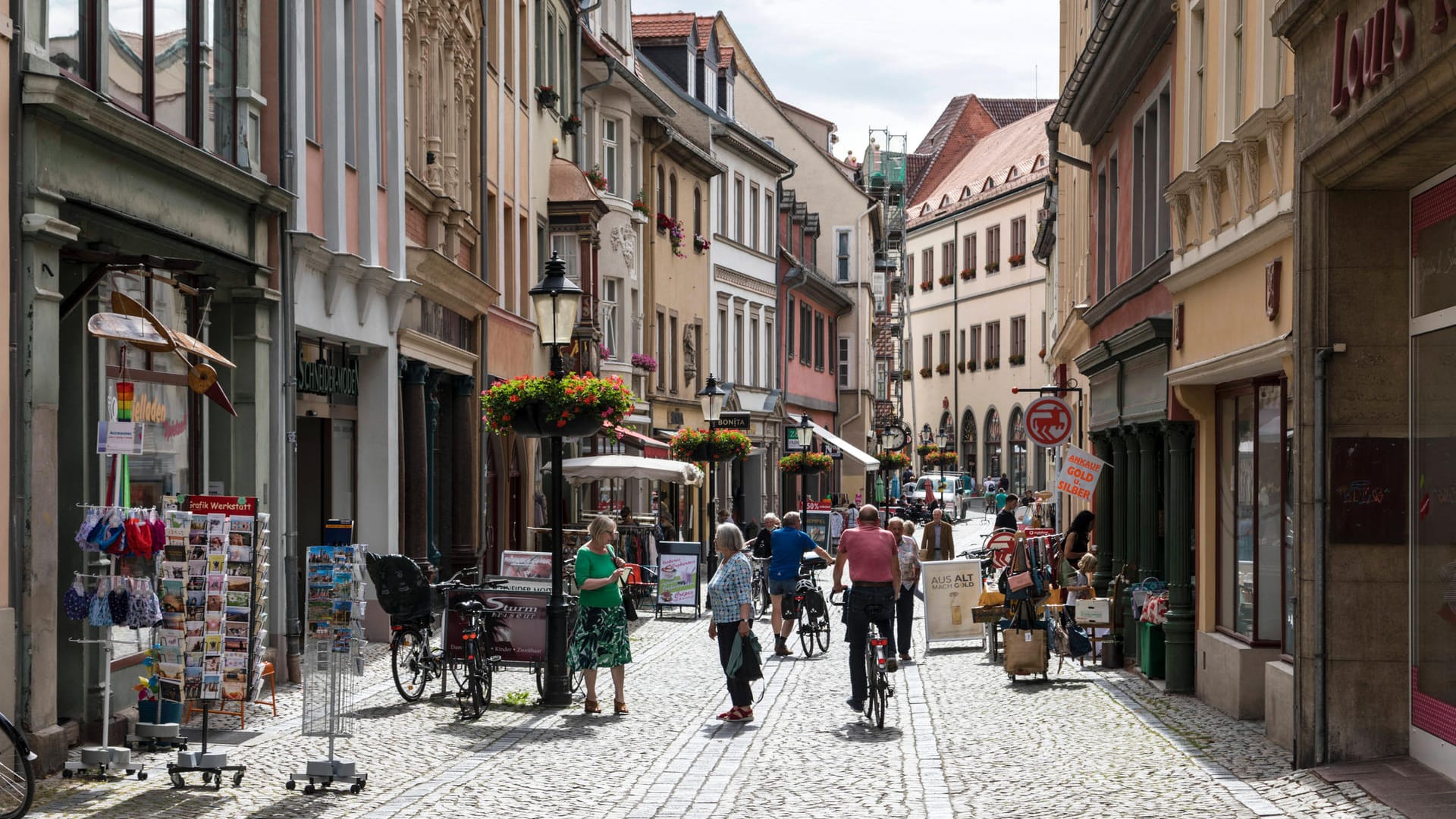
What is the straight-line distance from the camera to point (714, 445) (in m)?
36.2

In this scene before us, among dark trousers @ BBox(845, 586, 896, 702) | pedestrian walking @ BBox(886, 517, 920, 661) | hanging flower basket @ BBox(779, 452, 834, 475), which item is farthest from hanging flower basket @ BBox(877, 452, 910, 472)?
Answer: dark trousers @ BBox(845, 586, 896, 702)

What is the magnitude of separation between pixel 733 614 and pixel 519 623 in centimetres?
195

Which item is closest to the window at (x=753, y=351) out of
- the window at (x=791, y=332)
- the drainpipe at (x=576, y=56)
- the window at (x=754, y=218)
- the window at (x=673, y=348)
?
the window at (x=754, y=218)

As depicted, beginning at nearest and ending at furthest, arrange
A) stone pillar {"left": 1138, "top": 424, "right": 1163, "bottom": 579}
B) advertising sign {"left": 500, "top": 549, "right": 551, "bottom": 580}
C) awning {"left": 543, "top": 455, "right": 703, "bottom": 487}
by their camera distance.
Answer: stone pillar {"left": 1138, "top": 424, "right": 1163, "bottom": 579} < advertising sign {"left": 500, "top": 549, "right": 551, "bottom": 580} < awning {"left": 543, "top": 455, "right": 703, "bottom": 487}

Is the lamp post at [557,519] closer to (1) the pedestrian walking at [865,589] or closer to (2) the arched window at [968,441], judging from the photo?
(1) the pedestrian walking at [865,589]

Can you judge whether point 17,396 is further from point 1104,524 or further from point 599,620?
point 1104,524

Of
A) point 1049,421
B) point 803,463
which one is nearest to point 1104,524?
point 1049,421

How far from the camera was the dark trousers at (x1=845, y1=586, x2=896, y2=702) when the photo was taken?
14961 mm

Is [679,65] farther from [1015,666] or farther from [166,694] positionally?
[166,694]

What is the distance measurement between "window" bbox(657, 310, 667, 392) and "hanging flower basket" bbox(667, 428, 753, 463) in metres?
6.57

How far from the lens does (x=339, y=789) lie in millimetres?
11055

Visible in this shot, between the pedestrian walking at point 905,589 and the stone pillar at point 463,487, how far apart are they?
6.07m

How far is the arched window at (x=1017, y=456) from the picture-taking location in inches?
Result: 3300

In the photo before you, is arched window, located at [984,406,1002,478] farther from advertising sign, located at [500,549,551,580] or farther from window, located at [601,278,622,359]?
advertising sign, located at [500,549,551,580]
